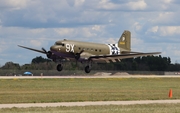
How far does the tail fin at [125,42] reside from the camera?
264ft

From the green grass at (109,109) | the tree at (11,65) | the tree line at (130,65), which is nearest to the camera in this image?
the green grass at (109,109)

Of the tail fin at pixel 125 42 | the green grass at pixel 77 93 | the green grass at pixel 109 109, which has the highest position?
the tail fin at pixel 125 42

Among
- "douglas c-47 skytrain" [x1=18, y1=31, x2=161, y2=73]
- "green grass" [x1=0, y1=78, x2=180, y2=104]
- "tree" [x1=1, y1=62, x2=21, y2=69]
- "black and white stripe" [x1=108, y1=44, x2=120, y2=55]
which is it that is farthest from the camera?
"tree" [x1=1, y1=62, x2=21, y2=69]

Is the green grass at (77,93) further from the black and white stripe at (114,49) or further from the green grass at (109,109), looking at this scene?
the black and white stripe at (114,49)

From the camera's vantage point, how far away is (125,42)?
81625 millimetres

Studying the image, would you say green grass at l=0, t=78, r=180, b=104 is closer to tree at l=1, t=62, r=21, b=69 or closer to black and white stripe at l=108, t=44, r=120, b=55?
black and white stripe at l=108, t=44, r=120, b=55

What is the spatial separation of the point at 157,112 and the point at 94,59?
152 ft

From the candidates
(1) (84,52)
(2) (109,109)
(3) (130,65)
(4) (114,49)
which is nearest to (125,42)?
(4) (114,49)

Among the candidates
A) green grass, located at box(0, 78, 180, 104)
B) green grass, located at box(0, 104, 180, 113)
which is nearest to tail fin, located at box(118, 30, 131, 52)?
green grass, located at box(0, 78, 180, 104)

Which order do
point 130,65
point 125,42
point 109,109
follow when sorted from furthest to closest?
1. point 130,65
2. point 125,42
3. point 109,109

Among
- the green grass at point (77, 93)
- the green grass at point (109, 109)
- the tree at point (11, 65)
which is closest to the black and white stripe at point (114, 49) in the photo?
the green grass at point (77, 93)

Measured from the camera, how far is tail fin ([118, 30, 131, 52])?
80406mm

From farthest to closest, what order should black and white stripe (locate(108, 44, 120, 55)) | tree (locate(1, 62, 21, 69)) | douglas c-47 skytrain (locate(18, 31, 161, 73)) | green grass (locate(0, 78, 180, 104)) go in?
1. tree (locate(1, 62, 21, 69))
2. black and white stripe (locate(108, 44, 120, 55))
3. douglas c-47 skytrain (locate(18, 31, 161, 73))
4. green grass (locate(0, 78, 180, 104))

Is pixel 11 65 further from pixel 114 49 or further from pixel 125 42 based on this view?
pixel 114 49
